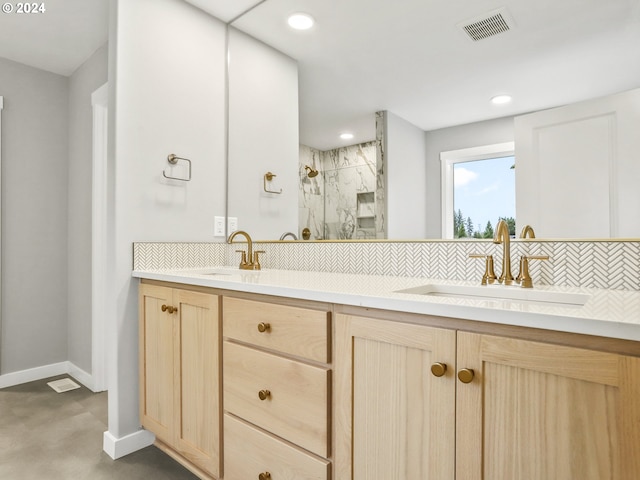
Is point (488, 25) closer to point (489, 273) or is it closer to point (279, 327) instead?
point (489, 273)

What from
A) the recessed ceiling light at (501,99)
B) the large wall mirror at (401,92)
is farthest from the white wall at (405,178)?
the recessed ceiling light at (501,99)

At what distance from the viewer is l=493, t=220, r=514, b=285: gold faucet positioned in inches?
46.1

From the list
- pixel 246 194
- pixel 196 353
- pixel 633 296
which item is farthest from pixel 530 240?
pixel 246 194

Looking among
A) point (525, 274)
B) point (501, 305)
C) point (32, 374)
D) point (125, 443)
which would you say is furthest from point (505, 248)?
point (32, 374)

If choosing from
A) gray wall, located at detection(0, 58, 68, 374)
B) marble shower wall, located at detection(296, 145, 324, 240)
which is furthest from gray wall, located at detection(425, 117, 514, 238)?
gray wall, located at detection(0, 58, 68, 374)

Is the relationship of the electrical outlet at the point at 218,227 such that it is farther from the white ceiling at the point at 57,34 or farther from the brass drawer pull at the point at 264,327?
the white ceiling at the point at 57,34

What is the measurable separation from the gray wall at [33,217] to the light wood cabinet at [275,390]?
2.26 meters

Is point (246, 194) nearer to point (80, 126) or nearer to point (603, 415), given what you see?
point (80, 126)

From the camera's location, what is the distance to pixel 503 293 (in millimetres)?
1161

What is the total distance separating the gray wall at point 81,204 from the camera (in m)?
2.67

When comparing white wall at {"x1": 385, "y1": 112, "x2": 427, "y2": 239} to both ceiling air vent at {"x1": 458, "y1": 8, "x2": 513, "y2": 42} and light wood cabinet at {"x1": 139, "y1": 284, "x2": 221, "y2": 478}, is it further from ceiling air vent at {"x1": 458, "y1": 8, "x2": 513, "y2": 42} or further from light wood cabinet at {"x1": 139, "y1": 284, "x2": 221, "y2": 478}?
light wood cabinet at {"x1": 139, "y1": 284, "x2": 221, "y2": 478}

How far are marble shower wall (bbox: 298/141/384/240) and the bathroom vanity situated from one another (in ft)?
1.78

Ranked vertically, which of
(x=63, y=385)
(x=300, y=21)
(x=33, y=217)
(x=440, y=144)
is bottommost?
(x=63, y=385)

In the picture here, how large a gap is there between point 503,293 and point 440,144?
61cm
